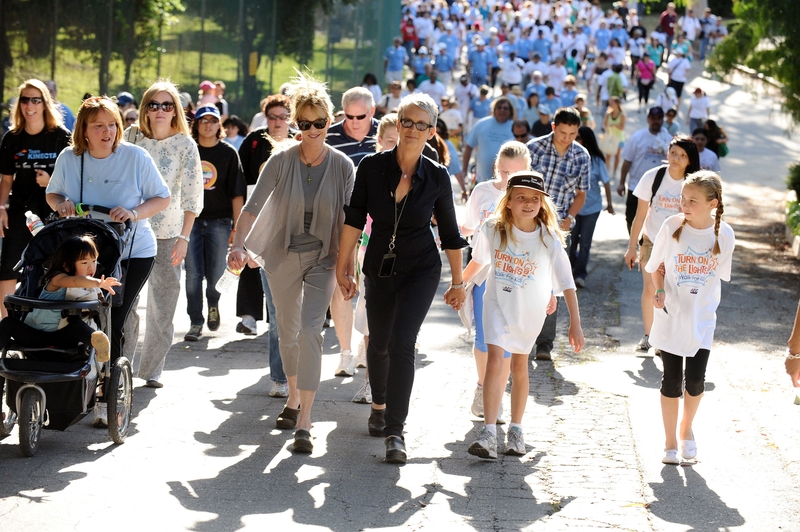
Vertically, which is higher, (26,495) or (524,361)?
(524,361)

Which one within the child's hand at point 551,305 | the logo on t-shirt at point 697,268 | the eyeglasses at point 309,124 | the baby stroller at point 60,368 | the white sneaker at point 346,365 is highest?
the eyeglasses at point 309,124

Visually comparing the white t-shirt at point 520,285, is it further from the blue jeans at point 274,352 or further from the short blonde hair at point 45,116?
the short blonde hair at point 45,116

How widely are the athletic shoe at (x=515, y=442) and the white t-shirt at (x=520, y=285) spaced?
473 mm

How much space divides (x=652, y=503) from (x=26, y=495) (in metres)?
3.05

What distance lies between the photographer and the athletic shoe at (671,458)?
6351mm

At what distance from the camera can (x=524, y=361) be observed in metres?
6.51

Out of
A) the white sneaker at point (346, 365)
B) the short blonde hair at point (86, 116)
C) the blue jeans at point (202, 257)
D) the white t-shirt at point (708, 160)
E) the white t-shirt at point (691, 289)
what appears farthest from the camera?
the white t-shirt at point (708, 160)

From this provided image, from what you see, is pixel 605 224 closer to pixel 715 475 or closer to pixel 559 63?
pixel 715 475

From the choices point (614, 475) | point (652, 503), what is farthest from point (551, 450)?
point (652, 503)

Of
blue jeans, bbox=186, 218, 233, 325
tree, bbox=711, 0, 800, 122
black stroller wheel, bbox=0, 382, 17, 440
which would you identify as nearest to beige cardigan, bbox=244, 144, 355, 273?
black stroller wheel, bbox=0, 382, 17, 440

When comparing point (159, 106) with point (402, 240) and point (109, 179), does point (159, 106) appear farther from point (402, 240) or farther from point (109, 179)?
point (402, 240)

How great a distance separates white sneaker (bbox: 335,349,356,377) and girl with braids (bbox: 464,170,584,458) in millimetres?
2036

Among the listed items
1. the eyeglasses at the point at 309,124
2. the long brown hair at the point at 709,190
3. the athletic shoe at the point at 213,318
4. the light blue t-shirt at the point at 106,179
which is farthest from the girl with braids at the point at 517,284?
the athletic shoe at the point at 213,318

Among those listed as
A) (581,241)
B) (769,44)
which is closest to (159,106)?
(581,241)
